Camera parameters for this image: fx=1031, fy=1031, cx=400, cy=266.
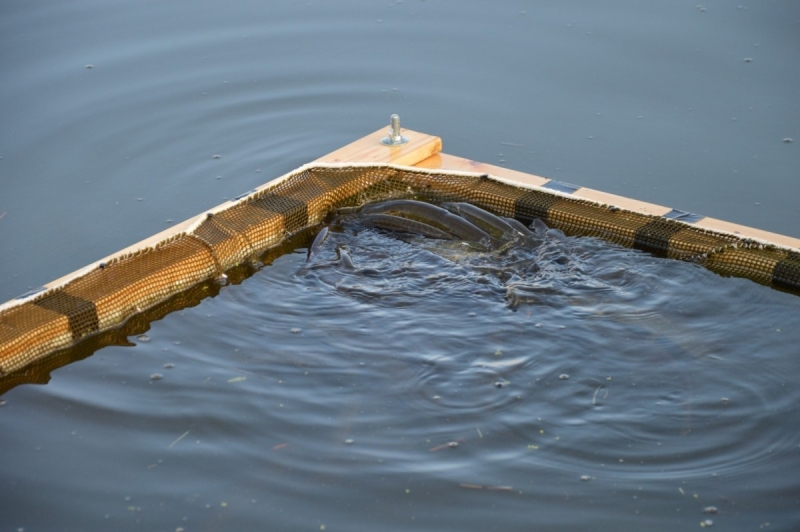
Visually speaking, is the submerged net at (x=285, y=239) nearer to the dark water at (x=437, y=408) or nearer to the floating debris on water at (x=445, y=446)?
the dark water at (x=437, y=408)

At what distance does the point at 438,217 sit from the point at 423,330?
31.1 inches

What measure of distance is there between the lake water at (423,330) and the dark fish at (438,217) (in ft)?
0.45

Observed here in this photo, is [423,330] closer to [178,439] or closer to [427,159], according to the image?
[178,439]

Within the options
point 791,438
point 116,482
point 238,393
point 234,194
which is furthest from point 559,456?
point 234,194

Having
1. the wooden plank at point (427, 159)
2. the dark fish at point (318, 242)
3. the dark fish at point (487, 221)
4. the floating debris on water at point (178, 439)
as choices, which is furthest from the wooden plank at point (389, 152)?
the floating debris on water at point (178, 439)

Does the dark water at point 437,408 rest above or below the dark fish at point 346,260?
below

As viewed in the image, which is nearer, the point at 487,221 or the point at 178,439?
the point at 178,439

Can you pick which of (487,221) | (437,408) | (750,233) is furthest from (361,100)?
(437,408)

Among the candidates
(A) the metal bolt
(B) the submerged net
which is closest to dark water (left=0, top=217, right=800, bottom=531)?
(B) the submerged net

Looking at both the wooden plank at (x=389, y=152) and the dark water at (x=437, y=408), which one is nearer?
the dark water at (x=437, y=408)

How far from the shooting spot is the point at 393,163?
4.30 metres

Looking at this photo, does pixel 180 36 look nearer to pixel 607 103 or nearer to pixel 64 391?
pixel 607 103

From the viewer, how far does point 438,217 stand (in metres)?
3.92

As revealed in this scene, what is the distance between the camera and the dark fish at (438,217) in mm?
3766
